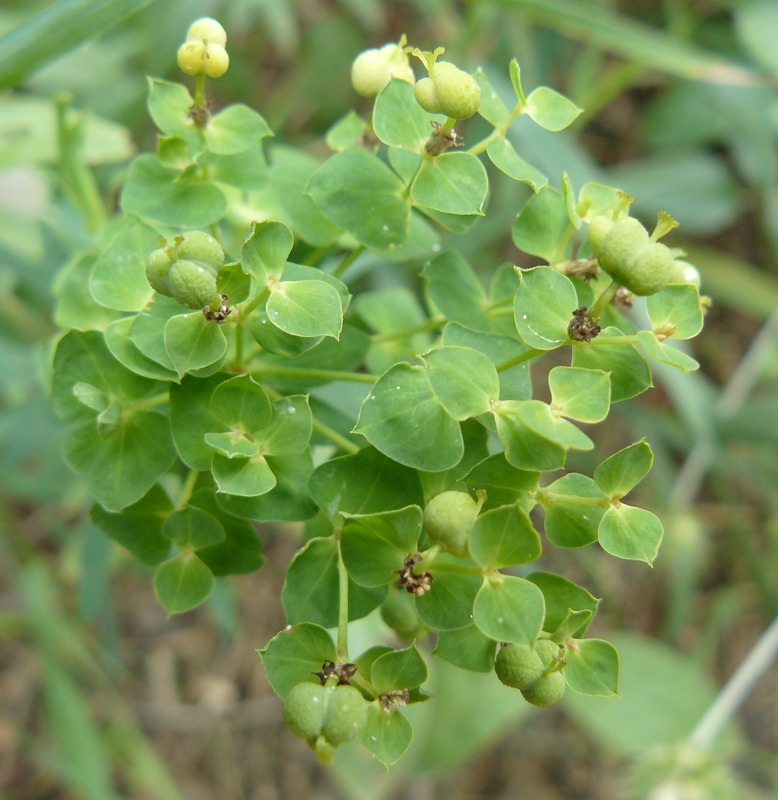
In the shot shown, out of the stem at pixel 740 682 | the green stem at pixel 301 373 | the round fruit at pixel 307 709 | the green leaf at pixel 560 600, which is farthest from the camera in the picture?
the stem at pixel 740 682

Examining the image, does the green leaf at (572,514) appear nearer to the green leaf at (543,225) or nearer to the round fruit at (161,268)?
the green leaf at (543,225)

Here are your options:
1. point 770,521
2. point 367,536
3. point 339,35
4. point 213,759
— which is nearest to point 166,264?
point 367,536

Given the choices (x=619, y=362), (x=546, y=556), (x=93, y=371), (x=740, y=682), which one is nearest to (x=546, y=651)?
(x=619, y=362)

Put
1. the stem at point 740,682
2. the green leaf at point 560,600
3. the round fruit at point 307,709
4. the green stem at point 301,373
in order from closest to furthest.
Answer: the round fruit at point 307,709, the green leaf at point 560,600, the green stem at point 301,373, the stem at point 740,682

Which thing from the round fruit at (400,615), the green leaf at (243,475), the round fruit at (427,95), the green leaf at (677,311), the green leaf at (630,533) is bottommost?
the round fruit at (400,615)

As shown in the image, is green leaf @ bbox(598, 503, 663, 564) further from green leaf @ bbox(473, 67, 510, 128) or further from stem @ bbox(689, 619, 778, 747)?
stem @ bbox(689, 619, 778, 747)

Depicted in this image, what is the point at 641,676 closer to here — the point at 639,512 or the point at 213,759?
the point at 213,759

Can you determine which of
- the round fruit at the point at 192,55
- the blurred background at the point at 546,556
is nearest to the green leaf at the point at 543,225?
the round fruit at the point at 192,55
